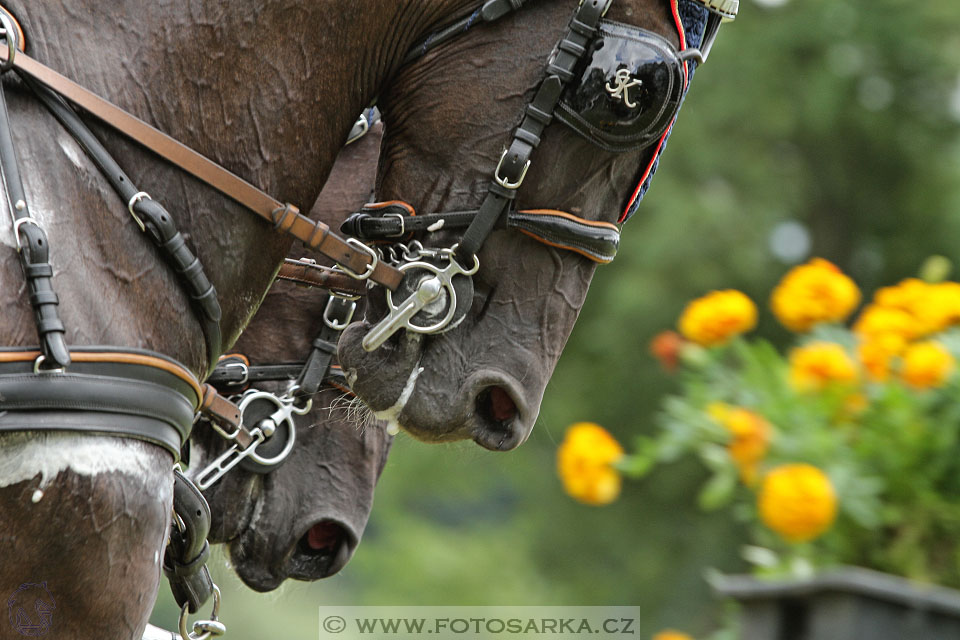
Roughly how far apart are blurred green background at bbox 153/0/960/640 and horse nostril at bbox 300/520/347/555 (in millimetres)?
6643

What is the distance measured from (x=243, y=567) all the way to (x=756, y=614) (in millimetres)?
1366

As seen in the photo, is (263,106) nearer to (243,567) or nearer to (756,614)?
(243,567)

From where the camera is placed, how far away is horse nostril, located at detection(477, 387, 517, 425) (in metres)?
2.24

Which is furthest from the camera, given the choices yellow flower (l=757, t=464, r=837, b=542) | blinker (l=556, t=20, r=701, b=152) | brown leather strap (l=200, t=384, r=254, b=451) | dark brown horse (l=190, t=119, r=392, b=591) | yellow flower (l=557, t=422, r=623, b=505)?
yellow flower (l=557, t=422, r=623, b=505)

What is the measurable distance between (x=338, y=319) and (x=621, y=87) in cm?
98

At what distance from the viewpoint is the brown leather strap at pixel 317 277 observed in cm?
245

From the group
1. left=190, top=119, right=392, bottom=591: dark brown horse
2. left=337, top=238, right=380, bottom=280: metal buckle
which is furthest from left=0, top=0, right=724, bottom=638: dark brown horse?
left=190, top=119, right=392, bottom=591: dark brown horse

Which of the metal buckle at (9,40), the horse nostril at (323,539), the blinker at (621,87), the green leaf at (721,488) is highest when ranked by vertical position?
the blinker at (621,87)

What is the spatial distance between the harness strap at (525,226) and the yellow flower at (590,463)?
2173mm

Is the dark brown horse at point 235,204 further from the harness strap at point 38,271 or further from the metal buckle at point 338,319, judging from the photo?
the metal buckle at point 338,319

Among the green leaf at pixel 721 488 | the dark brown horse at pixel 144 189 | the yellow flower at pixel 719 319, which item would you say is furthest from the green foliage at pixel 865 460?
the dark brown horse at pixel 144 189

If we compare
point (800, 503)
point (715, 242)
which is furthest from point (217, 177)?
point (715, 242)

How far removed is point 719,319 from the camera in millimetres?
4016

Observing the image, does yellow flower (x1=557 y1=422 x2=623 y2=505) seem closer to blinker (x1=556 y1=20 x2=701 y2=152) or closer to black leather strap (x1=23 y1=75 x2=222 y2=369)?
blinker (x1=556 y1=20 x2=701 y2=152)
